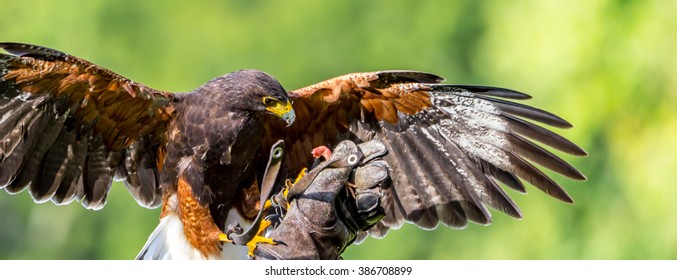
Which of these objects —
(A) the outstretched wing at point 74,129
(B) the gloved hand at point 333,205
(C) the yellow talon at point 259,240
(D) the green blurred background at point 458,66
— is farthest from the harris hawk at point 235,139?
(D) the green blurred background at point 458,66

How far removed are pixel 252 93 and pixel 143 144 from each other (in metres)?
0.84

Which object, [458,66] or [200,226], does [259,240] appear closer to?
[200,226]

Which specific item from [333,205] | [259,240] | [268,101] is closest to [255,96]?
[268,101]

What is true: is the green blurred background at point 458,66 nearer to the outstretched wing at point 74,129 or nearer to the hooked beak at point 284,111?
the hooked beak at point 284,111

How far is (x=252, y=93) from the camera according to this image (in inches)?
259

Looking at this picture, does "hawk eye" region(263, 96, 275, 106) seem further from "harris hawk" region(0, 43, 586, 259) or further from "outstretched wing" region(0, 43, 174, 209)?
"outstretched wing" region(0, 43, 174, 209)

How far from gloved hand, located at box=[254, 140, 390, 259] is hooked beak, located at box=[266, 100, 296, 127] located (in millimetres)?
686

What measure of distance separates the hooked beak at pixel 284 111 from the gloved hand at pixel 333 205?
0.69 m

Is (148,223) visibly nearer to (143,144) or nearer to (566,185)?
(566,185)

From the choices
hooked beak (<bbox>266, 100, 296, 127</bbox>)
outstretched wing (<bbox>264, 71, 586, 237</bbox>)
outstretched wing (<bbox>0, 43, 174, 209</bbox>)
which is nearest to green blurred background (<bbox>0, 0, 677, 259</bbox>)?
outstretched wing (<bbox>264, 71, 586, 237</bbox>)

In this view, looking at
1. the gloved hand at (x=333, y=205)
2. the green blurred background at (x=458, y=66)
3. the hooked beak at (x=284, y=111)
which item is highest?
the hooked beak at (x=284, y=111)

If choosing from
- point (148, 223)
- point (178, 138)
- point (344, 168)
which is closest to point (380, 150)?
point (344, 168)

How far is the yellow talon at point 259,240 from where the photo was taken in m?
5.94

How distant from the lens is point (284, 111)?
21.4 feet
